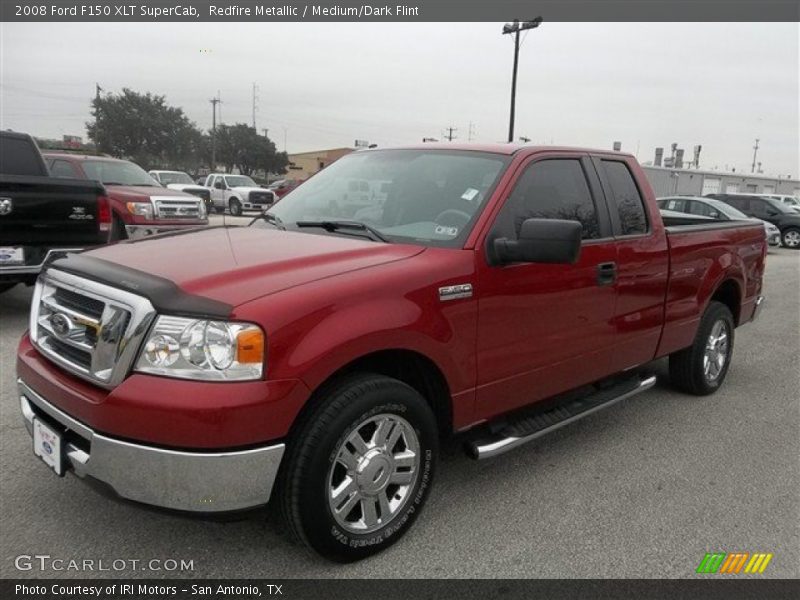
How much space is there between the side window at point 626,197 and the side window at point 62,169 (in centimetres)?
891

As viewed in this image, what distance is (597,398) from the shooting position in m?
3.94

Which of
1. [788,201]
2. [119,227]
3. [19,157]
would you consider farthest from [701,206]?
[19,157]

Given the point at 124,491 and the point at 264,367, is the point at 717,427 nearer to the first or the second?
the point at 264,367

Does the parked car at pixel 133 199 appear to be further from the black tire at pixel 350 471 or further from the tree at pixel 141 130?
the tree at pixel 141 130

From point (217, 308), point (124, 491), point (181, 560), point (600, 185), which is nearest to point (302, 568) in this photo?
point (181, 560)

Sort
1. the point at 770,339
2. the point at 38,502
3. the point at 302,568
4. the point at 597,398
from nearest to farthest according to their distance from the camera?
the point at 302,568, the point at 38,502, the point at 597,398, the point at 770,339

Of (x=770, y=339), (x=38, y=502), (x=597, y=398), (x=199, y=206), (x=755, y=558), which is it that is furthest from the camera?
(x=199, y=206)

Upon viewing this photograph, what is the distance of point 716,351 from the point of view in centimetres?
523

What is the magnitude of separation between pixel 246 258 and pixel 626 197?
2615 mm

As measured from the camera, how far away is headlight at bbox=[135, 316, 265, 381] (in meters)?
2.27

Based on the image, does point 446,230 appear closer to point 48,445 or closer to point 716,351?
point 48,445

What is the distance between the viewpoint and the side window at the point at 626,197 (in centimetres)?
407

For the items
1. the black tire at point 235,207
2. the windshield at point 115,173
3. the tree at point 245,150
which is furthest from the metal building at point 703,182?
the tree at point 245,150

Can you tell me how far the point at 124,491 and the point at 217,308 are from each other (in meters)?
0.75
